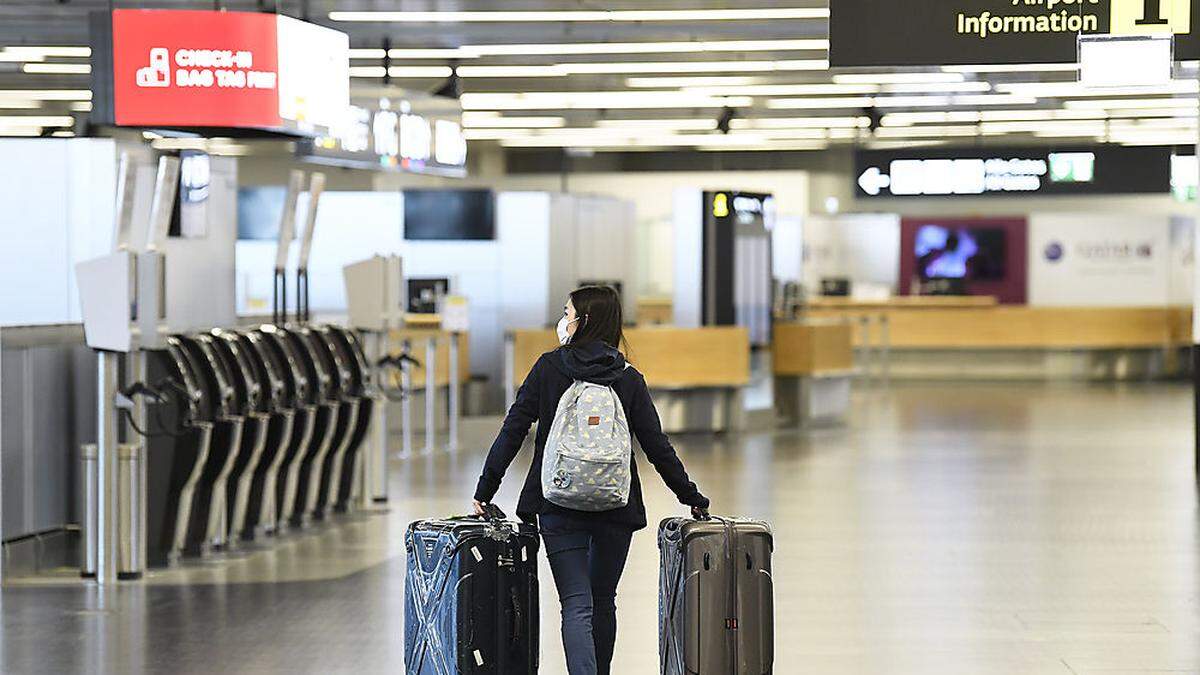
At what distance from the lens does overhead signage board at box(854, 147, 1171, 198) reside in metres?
20.5

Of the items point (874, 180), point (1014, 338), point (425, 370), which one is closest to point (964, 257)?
point (1014, 338)

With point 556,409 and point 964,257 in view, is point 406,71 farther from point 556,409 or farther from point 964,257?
point 964,257

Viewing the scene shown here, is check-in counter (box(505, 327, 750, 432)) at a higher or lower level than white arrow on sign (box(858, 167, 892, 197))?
lower

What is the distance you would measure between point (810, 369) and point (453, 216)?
11.9 feet

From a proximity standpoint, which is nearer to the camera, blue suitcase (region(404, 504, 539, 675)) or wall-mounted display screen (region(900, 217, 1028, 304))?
blue suitcase (region(404, 504, 539, 675))

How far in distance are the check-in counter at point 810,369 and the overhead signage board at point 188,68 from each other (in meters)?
8.62

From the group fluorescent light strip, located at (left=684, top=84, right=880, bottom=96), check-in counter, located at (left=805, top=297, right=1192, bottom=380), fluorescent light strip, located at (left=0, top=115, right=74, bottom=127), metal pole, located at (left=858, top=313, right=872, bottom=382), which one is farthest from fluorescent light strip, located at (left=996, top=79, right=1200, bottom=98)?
fluorescent light strip, located at (left=0, top=115, right=74, bottom=127)

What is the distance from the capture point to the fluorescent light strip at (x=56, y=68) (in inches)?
699

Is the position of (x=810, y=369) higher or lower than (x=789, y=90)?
lower

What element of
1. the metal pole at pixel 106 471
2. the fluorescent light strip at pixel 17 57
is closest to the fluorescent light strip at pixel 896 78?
the fluorescent light strip at pixel 17 57

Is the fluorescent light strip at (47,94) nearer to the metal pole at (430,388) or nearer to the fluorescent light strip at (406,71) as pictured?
the fluorescent light strip at (406,71)

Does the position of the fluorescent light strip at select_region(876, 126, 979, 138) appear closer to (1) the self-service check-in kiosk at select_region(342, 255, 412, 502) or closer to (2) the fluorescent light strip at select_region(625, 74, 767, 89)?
(2) the fluorescent light strip at select_region(625, 74, 767, 89)

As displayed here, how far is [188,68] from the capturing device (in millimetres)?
9711

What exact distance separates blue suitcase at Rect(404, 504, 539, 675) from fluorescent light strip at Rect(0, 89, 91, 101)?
1574 centimetres
